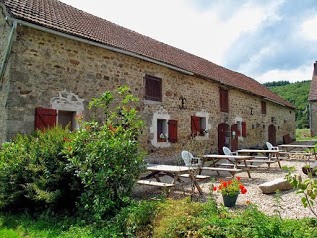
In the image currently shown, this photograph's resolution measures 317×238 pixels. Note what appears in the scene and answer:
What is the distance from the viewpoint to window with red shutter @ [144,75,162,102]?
994 cm

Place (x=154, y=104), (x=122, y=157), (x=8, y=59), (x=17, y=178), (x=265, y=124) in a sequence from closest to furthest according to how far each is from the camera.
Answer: (x=122, y=157) < (x=17, y=178) < (x=8, y=59) < (x=154, y=104) < (x=265, y=124)

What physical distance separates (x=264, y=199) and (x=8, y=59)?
6.60m

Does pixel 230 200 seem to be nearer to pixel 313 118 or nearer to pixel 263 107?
pixel 263 107

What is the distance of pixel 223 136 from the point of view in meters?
13.6

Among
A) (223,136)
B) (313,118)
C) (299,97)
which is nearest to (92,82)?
(223,136)

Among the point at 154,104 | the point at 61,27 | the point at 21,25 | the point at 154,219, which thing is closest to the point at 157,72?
the point at 154,104

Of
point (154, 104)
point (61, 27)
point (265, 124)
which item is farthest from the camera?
point (265, 124)

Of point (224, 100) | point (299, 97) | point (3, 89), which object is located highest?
point (299, 97)

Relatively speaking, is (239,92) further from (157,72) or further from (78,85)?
(78,85)

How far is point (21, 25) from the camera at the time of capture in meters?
6.73

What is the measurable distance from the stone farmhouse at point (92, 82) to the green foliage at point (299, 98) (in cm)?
2553

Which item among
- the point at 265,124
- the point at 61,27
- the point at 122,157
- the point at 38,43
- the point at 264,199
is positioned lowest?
the point at 264,199

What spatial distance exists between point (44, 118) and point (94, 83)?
1917 mm

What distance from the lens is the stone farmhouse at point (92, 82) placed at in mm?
6727
